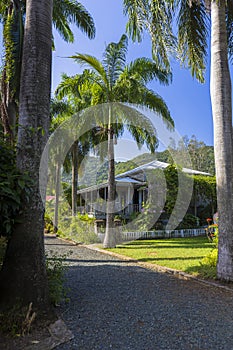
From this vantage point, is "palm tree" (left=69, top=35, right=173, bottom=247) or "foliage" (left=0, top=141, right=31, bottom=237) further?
"palm tree" (left=69, top=35, right=173, bottom=247)

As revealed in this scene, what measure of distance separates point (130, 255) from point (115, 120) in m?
6.01

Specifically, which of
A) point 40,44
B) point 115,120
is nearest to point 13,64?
point 40,44

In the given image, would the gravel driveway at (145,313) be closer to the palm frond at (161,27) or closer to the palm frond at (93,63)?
the palm frond at (161,27)

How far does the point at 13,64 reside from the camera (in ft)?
25.8

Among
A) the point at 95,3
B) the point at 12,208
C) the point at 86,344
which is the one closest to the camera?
the point at 86,344

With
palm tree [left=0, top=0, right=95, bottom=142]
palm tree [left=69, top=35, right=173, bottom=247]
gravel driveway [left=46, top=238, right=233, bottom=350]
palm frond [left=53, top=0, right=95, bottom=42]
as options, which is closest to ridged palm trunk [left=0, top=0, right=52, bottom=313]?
gravel driveway [left=46, top=238, right=233, bottom=350]

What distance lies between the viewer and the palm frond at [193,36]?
759 centimetres

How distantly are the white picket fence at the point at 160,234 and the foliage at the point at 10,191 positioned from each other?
990 centimetres

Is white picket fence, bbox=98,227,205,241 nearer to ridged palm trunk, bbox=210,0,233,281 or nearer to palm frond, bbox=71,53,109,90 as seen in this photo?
palm frond, bbox=71,53,109,90

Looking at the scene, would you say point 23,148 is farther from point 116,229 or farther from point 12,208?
point 116,229

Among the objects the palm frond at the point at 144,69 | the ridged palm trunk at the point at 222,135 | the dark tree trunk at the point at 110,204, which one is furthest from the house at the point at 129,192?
the ridged palm trunk at the point at 222,135

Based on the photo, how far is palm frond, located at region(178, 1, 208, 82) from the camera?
7594 millimetres

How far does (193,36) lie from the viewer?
25.6 ft

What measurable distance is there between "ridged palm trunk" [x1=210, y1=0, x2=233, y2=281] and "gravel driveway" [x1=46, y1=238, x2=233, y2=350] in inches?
35.1
